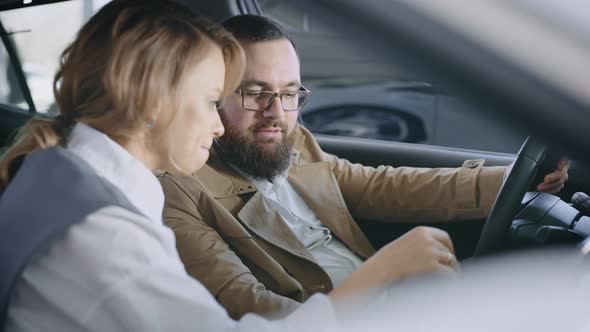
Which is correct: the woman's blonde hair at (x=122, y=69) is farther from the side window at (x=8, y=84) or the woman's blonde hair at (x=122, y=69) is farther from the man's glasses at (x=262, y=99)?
the side window at (x=8, y=84)

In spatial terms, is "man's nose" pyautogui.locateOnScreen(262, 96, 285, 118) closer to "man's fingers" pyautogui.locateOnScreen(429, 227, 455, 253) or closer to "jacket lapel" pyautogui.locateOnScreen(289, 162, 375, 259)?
"jacket lapel" pyautogui.locateOnScreen(289, 162, 375, 259)

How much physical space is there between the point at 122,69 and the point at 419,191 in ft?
3.94

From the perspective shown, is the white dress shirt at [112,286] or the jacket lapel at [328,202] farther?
the jacket lapel at [328,202]

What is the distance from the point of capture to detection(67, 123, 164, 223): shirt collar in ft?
3.47

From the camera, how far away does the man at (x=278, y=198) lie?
161 centimetres

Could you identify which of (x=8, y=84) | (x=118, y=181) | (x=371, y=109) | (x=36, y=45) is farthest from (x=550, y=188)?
(x=371, y=109)

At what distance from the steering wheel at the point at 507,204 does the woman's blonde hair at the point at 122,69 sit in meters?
0.66

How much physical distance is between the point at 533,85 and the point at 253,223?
45.4 inches

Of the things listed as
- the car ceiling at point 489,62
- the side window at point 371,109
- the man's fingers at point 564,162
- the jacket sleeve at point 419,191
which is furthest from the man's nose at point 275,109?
the side window at point 371,109

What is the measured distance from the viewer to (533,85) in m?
0.71

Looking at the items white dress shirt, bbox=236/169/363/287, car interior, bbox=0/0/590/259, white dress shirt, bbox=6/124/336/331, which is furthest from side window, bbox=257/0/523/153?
white dress shirt, bbox=6/124/336/331

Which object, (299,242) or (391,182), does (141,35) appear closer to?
(299,242)

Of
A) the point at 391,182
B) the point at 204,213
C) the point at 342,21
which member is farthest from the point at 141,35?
the point at 391,182

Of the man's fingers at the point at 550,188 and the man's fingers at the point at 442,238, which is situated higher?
the man's fingers at the point at 442,238
